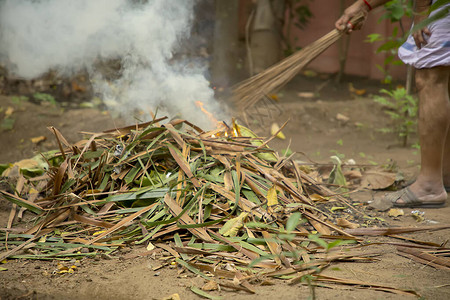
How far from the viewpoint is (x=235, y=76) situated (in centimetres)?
576

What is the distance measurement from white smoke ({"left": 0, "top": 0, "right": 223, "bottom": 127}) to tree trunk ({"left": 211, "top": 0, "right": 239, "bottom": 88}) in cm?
176

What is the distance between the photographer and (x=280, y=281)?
1.80 m

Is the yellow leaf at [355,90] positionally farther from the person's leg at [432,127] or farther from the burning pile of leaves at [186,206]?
the burning pile of leaves at [186,206]

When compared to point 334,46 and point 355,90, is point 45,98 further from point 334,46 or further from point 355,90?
point 334,46

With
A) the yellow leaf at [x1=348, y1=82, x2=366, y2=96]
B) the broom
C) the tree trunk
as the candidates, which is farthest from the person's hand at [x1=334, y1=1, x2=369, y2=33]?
the yellow leaf at [x1=348, y1=82, x2=366, y2=96]

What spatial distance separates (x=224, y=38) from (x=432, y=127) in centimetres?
320

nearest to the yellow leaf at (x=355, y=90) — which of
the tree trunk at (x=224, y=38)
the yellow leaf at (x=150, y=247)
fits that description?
the tree trunk at (x=224, y=38)

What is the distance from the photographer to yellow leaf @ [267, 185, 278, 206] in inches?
91.9

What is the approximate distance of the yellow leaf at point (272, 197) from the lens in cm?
233

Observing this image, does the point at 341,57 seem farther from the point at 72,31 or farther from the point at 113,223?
the point at 113,223

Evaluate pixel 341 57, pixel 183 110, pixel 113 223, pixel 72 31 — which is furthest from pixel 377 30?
pixel 113 223

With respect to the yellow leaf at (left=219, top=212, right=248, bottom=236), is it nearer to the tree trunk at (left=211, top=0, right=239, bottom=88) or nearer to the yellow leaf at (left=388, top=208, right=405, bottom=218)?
the yellow leaf at (left=388, top=208, right=405, bottom=218)

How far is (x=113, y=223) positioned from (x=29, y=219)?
552mm

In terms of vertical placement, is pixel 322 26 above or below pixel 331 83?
above
